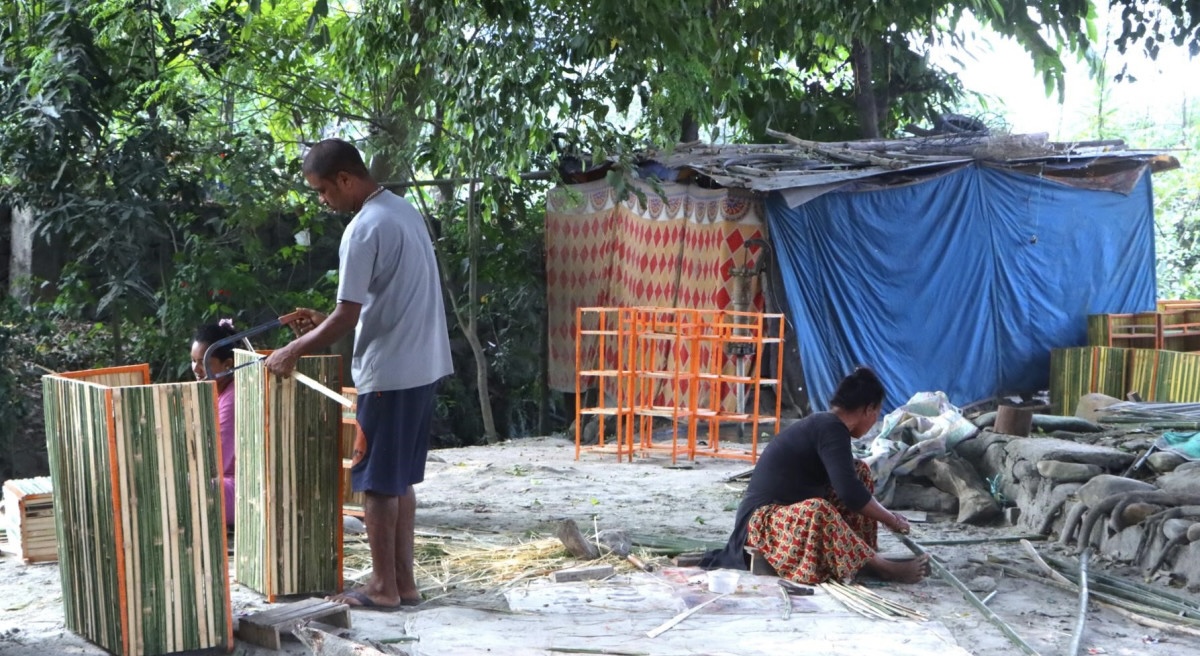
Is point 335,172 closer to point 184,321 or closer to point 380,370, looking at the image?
point 380,370

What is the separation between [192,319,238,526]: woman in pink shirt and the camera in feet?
18.7

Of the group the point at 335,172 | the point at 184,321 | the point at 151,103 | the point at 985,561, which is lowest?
the point at 985,561

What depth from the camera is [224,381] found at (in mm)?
5926

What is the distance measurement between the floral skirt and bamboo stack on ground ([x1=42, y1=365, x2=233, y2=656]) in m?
2.40

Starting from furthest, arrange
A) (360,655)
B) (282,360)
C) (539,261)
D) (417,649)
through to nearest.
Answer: (539,261), (282,360), (417,649), (360,655)

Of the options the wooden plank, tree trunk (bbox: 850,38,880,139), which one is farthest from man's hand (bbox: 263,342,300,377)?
tree trunk (bbox: 850,38,880,139)

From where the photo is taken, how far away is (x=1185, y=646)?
4.58 m

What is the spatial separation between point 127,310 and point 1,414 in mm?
1337

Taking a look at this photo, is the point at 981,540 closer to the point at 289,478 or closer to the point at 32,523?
the point at 289,478

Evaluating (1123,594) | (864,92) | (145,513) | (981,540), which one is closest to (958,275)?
(864,92)

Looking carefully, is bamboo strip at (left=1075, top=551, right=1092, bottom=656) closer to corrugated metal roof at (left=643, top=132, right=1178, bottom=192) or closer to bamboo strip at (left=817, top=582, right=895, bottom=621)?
bamboo strip at (left=817, top=582, right=895, bottom=621)

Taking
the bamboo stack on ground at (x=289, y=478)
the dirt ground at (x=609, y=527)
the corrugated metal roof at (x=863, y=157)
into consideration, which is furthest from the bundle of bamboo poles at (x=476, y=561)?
the corrugated metal roof at (x=863, y=157)

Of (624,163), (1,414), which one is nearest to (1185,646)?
(624,163)

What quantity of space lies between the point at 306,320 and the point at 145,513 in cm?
117
